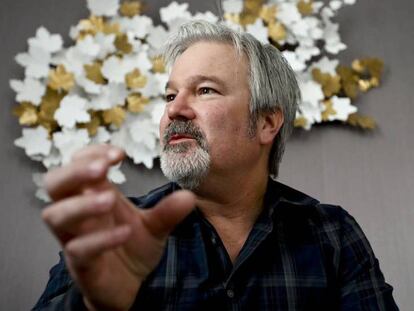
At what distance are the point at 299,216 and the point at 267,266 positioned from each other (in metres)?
0.18

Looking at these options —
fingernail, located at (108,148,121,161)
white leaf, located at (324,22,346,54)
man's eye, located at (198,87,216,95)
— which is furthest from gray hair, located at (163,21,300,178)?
fingernail, located at (108,148,121,161)

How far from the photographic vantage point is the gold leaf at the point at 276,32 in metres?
1.56

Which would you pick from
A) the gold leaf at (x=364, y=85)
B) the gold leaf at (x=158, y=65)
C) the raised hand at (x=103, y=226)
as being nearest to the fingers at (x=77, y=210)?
the raised hand at (x=103, y=226)

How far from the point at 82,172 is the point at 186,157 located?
0.55 metres

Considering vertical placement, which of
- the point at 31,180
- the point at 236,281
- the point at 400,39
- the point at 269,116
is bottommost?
the point at 236,281

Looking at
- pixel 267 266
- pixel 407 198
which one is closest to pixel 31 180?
pixel 267 266

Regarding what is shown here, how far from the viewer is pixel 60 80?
1.42m

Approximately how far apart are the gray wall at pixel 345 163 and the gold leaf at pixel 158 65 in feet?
0.75

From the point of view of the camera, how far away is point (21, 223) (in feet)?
4.63

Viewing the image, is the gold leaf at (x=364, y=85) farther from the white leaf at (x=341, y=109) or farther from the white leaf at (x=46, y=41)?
the white leaf at (x=46, y=41)

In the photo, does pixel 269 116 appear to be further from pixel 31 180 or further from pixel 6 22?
pixel 6 22

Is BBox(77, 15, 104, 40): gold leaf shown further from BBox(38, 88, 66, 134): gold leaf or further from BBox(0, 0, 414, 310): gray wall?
BBox(38, 88, 66, 134): gold leaf

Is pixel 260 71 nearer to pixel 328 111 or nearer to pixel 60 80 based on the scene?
pixel 328 111

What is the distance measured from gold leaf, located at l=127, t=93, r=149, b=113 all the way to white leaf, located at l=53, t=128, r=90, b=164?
0.52 feet
